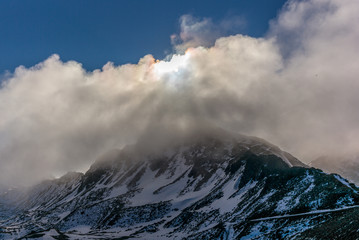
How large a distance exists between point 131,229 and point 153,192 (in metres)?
47.8

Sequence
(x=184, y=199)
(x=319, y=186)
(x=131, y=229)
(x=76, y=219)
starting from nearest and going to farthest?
(x=319, y=186) < (x=131, y=229) < (x=184, y=199) < (x=76, y=219)

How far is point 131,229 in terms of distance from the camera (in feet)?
488

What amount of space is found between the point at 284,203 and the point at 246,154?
98.2 meters

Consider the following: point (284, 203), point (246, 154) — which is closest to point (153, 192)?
point (246, 154)

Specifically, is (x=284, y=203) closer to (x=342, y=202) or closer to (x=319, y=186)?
(x=319, y=186)

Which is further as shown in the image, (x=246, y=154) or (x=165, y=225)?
→ (x=246, y=154)

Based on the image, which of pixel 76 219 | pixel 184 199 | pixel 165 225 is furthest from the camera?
pixel 76 219

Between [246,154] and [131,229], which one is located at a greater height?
[246,154]

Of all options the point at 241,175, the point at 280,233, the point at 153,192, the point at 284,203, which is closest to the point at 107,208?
the point at 153,192

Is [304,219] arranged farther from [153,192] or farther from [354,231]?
[153,192]

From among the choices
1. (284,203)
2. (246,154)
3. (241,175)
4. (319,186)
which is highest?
(246,154)

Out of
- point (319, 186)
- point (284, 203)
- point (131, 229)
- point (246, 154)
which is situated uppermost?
point (246, 154)

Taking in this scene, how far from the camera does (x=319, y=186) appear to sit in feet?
281

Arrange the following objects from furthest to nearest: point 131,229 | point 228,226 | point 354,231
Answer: point 131,229 < point 228,226 < point 354,231
